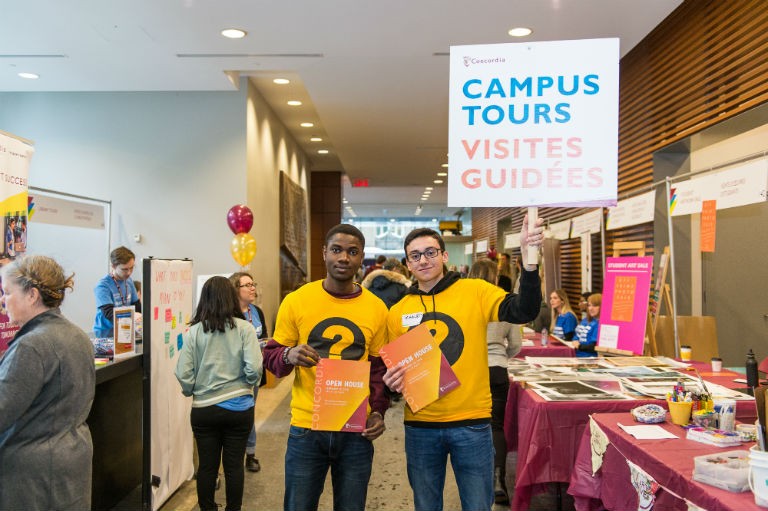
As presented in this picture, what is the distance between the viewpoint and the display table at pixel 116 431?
371cm

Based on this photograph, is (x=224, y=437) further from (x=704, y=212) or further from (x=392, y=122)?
(x=392, y=122)

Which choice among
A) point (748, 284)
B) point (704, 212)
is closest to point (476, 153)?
point (704, 212)

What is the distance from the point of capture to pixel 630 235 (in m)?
6.65

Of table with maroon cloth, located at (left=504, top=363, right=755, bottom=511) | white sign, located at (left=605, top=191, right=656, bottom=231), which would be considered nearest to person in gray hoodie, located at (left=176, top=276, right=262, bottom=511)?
table with maroon cloth, located at (left=504, top=363, right=755, bottom=511)

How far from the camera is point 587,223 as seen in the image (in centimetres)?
717

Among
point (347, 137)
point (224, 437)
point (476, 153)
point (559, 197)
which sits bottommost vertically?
point (224, 437)

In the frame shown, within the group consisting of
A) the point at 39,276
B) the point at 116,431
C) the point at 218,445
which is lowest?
the point at 116,431

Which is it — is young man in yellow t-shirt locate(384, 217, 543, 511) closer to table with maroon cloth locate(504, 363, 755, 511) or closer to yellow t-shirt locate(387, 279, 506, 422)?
yellow t-shirt locate(387, 279, 506, 422)

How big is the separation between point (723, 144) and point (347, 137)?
594 centimetres

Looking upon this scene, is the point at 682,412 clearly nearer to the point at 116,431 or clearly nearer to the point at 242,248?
the point at 116,431

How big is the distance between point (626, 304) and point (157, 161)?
5321 mm

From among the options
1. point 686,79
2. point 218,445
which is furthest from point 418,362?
point 686,79

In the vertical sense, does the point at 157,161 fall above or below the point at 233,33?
below

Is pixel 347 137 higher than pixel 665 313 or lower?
higher
